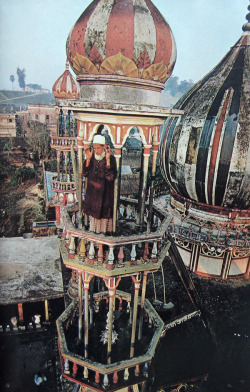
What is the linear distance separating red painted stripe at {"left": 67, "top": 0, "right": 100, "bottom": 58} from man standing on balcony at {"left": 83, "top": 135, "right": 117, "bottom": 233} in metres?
1.62

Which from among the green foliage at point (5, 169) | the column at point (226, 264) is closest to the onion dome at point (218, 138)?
the column at point (226, 264)

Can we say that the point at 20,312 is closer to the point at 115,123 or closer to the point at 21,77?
the point at 115,123

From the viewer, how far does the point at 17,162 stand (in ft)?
126

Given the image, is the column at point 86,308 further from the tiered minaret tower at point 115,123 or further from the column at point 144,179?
the column at point 144,179

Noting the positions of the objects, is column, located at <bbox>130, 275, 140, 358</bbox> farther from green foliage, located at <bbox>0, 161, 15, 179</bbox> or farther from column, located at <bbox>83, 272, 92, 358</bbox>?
green foliage, located at <bbox>0, 161, 15, 179</bbox>

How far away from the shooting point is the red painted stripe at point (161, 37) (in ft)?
16.1

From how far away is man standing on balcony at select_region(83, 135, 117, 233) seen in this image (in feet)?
16.9

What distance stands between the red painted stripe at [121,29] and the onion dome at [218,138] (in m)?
7.17

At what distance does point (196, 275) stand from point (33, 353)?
7275 mm

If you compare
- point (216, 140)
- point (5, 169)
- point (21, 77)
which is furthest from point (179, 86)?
point (216, 140)

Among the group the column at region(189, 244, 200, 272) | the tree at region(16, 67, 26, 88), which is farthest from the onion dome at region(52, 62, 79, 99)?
the tree at region(16, 67, 26, 88)

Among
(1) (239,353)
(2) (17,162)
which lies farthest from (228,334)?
(2) (17,162)

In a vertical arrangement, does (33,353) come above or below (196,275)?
below

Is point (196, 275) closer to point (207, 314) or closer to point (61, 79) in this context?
point (207, 314)
